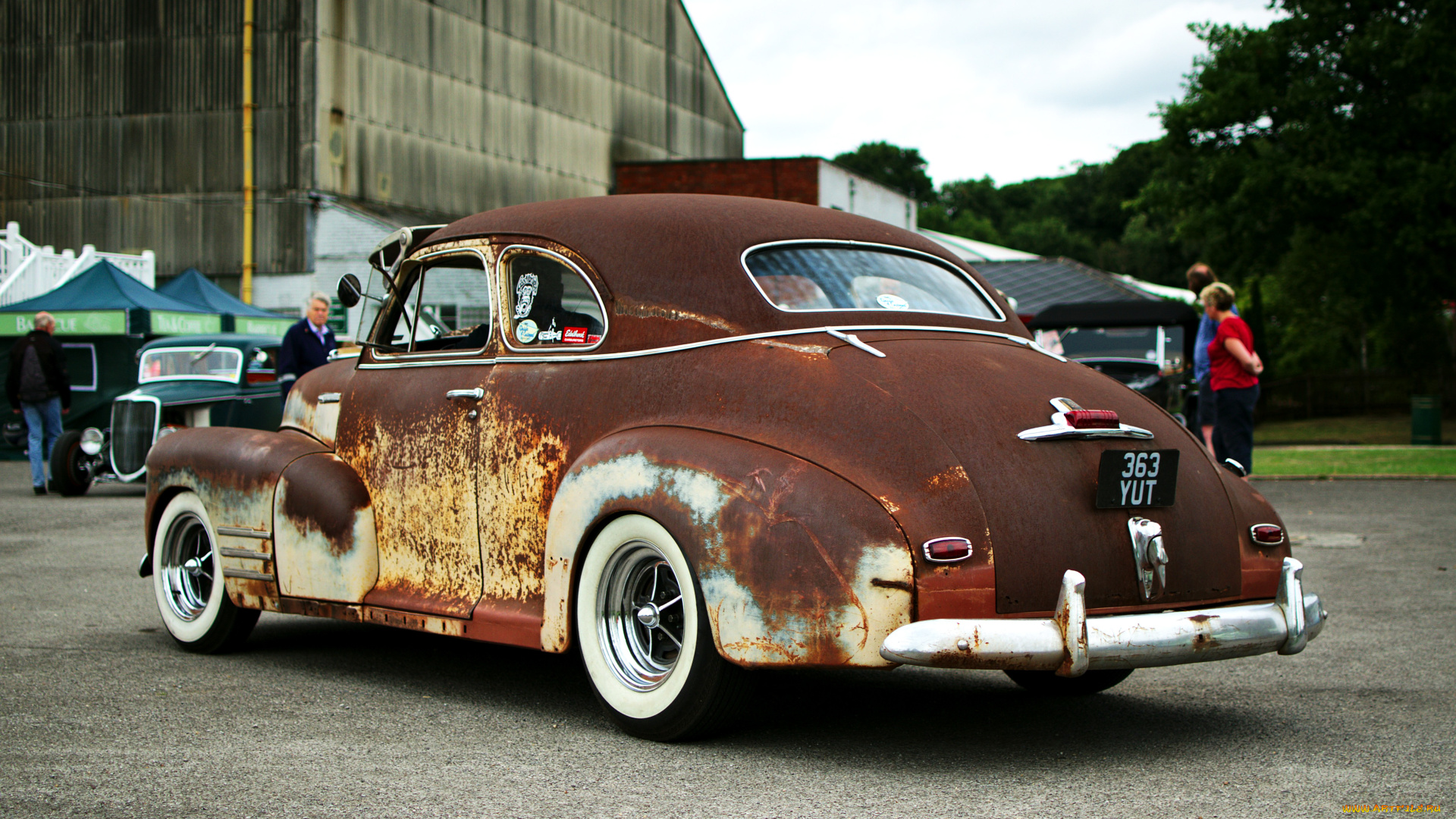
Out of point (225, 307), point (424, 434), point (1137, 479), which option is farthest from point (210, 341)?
point (1137, 479)

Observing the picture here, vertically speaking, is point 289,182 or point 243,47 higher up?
point 243,47

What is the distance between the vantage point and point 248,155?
27828 millimetres

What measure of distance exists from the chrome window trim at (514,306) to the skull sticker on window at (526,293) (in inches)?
1.2

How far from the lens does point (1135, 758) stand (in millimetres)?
4223

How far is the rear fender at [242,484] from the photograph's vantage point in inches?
227

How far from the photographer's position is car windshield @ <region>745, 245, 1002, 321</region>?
16.0ft

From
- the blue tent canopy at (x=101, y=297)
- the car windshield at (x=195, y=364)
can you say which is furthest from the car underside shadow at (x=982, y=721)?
the blue tent canopy at (x=101, y=297)

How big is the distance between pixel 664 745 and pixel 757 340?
4.45 ft

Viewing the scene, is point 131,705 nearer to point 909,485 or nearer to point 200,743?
point 200,743

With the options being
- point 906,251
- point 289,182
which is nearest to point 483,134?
A: point 289,182

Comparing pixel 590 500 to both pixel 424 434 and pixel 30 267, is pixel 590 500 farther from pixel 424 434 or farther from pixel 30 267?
pixel 30 267

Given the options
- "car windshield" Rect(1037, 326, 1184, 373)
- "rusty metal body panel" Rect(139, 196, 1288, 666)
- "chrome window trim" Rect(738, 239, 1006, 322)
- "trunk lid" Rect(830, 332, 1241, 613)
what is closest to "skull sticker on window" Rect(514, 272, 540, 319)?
"rusty metal body panel" Rect(139, 196, 1288, 666)

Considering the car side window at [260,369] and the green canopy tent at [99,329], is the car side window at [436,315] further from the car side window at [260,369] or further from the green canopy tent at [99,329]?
the green canopy tent at [99,329]

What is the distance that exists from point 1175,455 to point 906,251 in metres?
1.48
